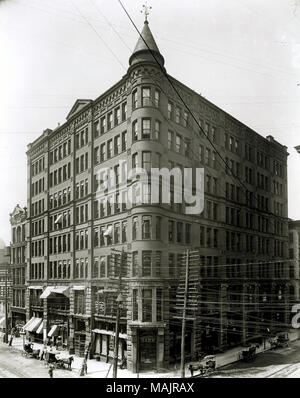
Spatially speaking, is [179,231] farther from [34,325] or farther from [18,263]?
[18,263]

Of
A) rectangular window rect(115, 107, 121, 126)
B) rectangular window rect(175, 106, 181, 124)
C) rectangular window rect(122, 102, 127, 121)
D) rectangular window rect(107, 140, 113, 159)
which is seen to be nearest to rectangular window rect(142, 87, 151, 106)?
rectangular window rect(122, 102, 127, 121)

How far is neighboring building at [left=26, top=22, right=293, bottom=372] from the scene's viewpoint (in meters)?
35.3

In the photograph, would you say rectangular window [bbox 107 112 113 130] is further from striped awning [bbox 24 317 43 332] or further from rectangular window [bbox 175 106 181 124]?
striped awning [bbox 24 317 43 332]

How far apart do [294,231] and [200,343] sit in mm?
32265

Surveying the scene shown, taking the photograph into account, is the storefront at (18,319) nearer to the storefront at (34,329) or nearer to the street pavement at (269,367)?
the storefront at (34,329)

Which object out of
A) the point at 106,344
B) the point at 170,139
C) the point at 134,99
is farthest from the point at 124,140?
the point at 106,344

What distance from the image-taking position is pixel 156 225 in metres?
35.4

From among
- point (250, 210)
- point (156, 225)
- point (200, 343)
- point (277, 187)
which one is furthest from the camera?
point (277, 187)

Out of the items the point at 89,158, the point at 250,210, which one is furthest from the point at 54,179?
the point at 250,210

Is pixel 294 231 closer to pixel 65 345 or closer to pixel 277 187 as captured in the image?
pixel 277 187

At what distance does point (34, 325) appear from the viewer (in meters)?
50.8

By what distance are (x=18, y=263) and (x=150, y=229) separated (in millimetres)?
34546

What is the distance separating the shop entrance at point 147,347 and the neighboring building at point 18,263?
2904cm
